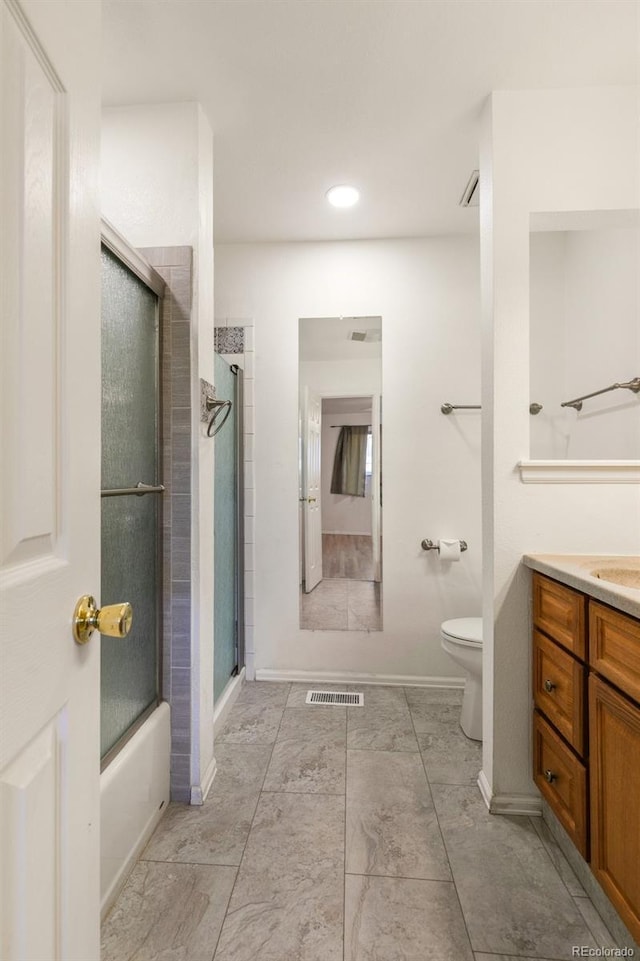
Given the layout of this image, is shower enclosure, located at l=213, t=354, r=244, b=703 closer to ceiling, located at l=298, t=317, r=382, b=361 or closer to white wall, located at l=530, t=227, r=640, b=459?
ceiling, located at l=298, t=317, r=382, b=361

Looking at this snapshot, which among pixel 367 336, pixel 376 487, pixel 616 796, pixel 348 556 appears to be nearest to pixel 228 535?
pixel 348 556

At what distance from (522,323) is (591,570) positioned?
0.84m

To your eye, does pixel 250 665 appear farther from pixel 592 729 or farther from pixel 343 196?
pixel 343 196

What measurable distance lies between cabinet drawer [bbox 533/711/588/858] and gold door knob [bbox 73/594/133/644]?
126cm

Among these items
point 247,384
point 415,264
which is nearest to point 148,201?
point 247,384

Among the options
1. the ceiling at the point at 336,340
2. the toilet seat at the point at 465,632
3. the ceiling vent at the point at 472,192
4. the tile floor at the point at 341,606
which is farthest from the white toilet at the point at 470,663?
the ceiling vent at the point at 472,192

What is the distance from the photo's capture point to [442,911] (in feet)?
3.79

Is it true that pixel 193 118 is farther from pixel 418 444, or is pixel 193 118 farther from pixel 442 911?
pixel 442 911

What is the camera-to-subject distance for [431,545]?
7.92 feet

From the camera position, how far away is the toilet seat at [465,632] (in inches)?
74.0

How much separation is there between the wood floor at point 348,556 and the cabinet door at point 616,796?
1.43 meters

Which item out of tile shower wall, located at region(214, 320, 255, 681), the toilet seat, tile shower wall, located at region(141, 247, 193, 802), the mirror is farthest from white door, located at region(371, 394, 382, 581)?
tile shower wall, located at region(141, 247, 193, 802)

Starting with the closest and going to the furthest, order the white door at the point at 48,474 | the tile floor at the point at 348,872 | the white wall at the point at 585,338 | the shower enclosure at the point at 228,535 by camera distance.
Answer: the white door at the point at 48,474 → the tile floor at the point at 348,872 → the white wall at the point at 585,338 → the shower enclosure at the point at 228,535

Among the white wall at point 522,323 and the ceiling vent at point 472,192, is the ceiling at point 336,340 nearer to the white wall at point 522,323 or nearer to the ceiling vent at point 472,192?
the ceiling vent at point 472,192
